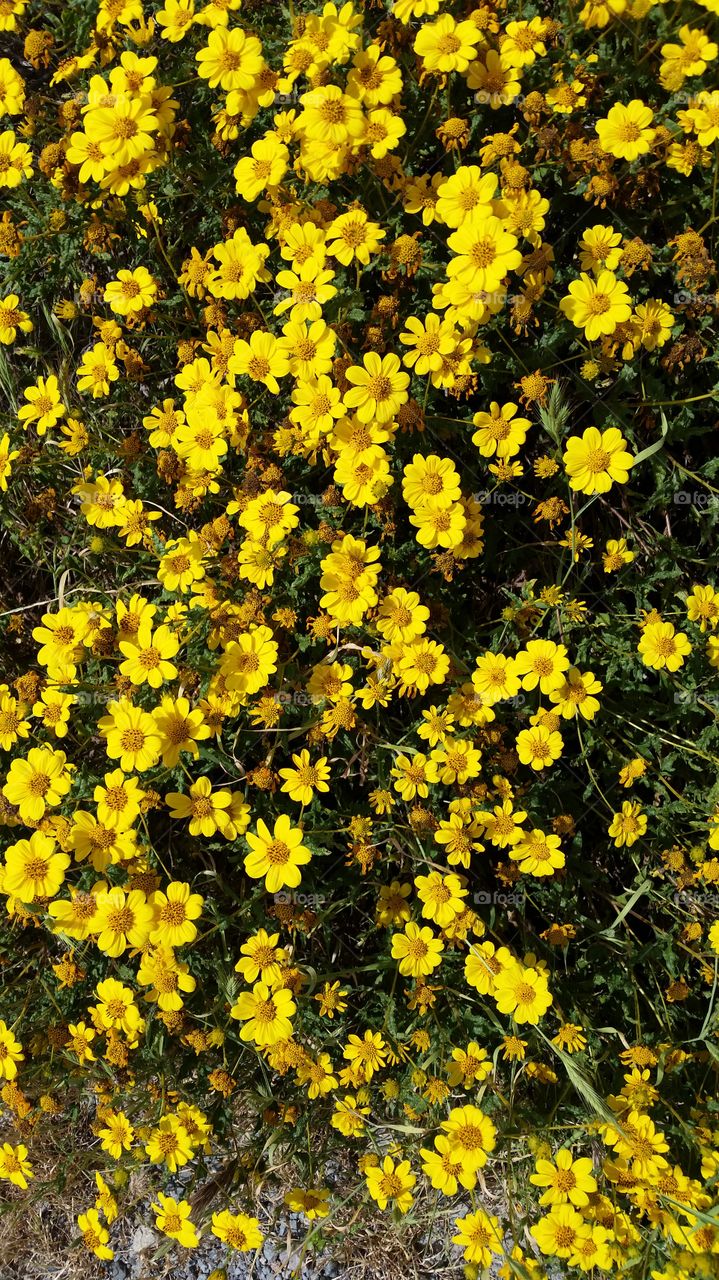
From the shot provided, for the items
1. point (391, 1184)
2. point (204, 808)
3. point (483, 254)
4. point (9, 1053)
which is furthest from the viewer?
point (9, 1053)

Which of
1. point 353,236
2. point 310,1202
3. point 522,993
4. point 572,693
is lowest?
point 310,1202

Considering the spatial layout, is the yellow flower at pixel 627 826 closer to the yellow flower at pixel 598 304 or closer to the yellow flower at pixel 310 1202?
the yellow flower at pixel 598 304

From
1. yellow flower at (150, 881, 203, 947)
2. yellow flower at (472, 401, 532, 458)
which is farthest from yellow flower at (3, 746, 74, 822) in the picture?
yellow flower at (472, 401, 532, 458)

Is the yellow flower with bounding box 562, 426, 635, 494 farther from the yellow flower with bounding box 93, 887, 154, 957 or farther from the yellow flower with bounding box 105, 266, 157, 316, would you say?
the yellow flower with bounding box 93, 887, 154, 957

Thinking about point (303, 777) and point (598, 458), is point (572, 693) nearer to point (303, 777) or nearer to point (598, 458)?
point (598, 458)

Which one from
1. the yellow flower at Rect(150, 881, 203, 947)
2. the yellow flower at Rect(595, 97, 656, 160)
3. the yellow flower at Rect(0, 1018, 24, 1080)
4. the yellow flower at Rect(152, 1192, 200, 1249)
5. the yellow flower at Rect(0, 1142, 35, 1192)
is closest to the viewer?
the yellow flower at Rect(595, 97, 656, 160)

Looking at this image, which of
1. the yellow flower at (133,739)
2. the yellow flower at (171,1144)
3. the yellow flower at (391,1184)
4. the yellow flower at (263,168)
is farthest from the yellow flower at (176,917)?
the yellow flower at (263,168)

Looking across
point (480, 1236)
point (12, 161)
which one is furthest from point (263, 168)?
point (480, 1236)

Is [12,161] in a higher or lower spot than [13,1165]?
higher

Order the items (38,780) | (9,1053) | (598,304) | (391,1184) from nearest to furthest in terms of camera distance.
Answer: (598,304)
(38,780)
(391,1184)
(9,1053)

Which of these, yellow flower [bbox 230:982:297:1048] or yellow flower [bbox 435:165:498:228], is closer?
yellow flower [bbox 435:165:498:228]

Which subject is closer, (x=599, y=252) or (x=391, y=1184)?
(x=599, y=252)

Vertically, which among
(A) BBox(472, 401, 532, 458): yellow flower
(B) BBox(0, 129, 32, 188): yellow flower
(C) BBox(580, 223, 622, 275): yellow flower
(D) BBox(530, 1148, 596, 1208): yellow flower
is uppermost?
(B) BBox(0, 129, 32, 188): yellow flower
